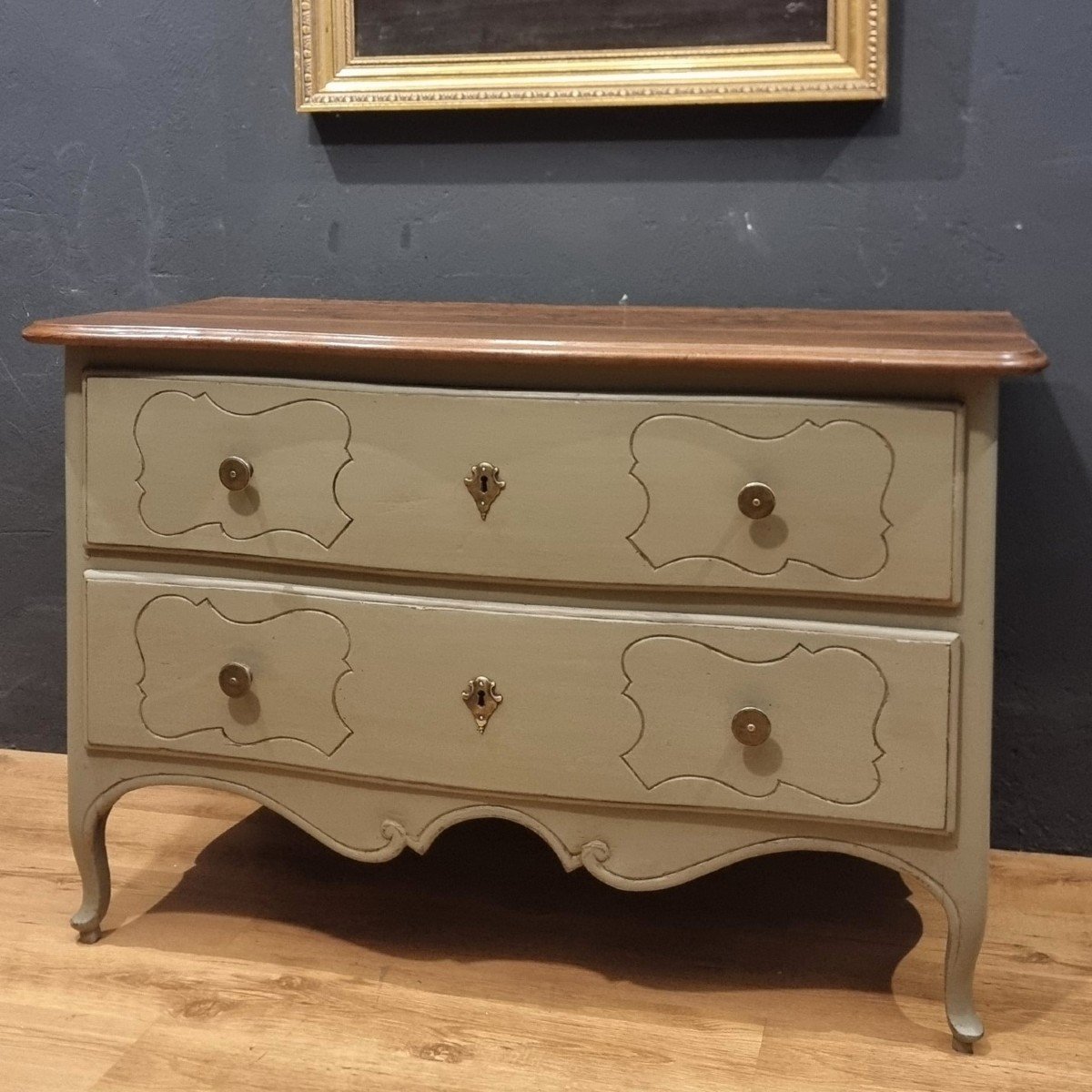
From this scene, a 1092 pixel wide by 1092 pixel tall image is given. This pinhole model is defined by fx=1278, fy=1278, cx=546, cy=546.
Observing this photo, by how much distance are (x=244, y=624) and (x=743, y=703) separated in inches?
24.7

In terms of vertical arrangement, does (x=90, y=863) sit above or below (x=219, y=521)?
below

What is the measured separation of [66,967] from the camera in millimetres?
1692

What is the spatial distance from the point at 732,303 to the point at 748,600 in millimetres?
634

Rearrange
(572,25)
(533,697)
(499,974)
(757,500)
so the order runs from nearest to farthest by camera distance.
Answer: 1. (757,500)
2. (533,697)
3. (499,974)
4. (572,25)

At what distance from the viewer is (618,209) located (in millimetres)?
1942

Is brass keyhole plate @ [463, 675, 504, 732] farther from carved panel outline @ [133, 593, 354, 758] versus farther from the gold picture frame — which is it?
the gold picture frame

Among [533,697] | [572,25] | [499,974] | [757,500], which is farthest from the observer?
[572,25]

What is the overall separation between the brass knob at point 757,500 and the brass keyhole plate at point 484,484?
280 mm

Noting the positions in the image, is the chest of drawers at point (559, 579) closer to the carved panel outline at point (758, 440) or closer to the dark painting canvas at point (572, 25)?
the carved panel outline at point (758, 440)

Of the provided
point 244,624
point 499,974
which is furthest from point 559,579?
point 499,974

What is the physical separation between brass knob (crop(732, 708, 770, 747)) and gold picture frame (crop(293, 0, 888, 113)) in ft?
2.94

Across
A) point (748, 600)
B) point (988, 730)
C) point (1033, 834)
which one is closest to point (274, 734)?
point (748, 600)

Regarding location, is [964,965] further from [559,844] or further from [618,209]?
[618,209]

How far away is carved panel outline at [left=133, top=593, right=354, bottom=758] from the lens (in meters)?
1.58
